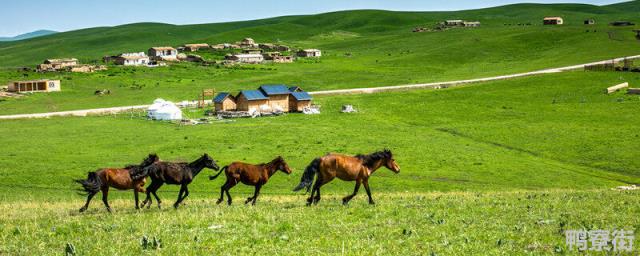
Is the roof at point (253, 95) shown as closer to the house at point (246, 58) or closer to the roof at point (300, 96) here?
the roof at point (300, 96)

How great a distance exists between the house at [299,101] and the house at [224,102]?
281 inches

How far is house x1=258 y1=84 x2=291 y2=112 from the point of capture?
268 ft

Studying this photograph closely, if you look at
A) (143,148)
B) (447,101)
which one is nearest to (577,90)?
(447,101)

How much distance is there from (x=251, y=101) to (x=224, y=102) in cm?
329

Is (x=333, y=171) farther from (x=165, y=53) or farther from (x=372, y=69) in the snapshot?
(x=165, y=53)

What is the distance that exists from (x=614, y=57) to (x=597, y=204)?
367 ft

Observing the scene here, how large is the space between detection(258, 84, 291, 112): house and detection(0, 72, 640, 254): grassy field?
5.28m

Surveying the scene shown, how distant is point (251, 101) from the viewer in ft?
262

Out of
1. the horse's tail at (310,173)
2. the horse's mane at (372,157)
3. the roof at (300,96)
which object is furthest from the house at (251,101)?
the horse's tail at (310,173)

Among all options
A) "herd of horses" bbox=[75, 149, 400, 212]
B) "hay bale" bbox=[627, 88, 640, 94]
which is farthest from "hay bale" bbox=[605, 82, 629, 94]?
"herd of horses" bbox=[75, 149, 400, 212]

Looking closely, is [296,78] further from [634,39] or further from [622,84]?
[634,39]

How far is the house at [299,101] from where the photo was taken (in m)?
81.4

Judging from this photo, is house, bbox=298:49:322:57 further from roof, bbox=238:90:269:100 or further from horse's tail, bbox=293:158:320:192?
horse's tail, bbox=293:158:320:192

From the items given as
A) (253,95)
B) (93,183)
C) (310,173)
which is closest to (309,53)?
(253,95)
